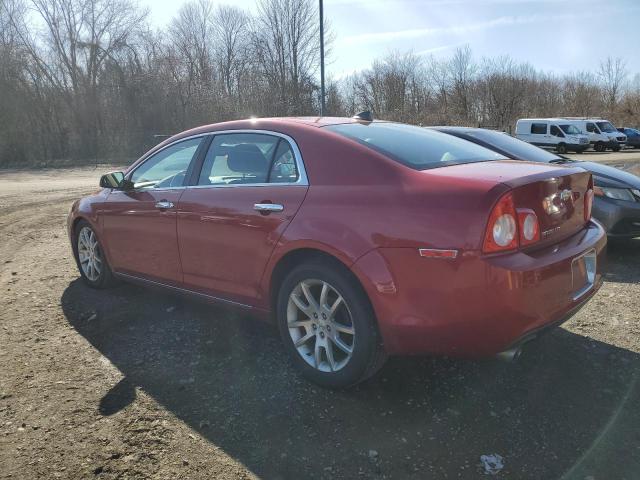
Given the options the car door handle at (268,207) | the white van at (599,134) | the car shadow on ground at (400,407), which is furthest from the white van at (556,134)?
the car door handle at (268,207)

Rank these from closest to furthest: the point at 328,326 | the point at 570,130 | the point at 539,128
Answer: the point at 328,326
the point at 570,130
the point at 539,128

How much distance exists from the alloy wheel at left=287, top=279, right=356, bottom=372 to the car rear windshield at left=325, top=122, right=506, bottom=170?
875 mm

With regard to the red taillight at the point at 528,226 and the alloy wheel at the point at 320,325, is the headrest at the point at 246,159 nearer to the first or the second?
the alloy wheel at the point at 320,325

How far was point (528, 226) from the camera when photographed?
2.66 metres

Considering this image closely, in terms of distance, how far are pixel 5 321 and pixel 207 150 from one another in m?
2.29

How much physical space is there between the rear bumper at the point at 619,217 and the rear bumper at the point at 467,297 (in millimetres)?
3301

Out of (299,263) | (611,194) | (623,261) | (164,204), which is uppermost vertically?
(164,204)

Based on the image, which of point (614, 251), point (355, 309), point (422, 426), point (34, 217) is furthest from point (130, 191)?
point (34, 217)

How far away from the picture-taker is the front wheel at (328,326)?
290cm

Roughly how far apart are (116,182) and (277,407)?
8.85 ft

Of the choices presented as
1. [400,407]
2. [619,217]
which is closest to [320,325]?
[400,407]

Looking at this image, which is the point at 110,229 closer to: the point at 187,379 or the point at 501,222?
the point at 187,379

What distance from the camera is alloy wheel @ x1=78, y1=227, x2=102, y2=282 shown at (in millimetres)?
5078

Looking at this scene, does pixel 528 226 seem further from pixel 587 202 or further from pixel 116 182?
pixel 116 182
